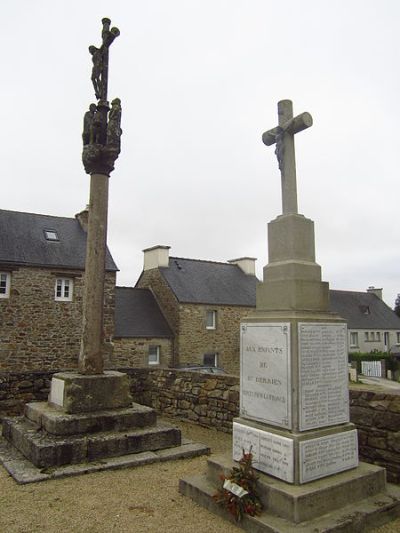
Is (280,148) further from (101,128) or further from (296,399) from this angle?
(101,128)

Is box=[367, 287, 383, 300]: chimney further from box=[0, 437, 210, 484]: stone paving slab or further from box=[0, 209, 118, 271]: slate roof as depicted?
box=[0, 437, 210, 484]: stone paving slab

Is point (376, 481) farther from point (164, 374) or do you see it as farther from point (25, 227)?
point (25, 227)

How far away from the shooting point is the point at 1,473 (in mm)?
5512

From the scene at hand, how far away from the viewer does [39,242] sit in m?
20.6

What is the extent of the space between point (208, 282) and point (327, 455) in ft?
76.8

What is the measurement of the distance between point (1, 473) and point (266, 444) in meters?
3.46

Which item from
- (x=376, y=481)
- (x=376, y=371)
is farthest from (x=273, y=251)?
(x=376, y=371)

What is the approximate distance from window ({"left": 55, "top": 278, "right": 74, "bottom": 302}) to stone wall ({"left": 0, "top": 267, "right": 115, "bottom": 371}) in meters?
0.20

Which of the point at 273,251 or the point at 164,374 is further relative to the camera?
the point at 164,374

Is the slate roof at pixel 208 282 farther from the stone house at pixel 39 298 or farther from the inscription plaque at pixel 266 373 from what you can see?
the inscription plaque at pixel 266 373

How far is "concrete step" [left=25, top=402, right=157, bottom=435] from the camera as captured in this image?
5991 mm

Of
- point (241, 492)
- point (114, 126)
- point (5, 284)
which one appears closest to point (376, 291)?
point (5, 284)

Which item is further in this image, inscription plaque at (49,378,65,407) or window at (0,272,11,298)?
window at (0,272,11,298)

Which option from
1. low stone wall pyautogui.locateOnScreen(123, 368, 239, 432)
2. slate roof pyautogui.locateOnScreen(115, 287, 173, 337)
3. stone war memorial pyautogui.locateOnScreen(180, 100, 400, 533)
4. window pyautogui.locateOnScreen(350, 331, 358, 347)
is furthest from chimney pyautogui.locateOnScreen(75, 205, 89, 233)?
window pyautogui.locateOnScreen(350, 331, 358, 347)
